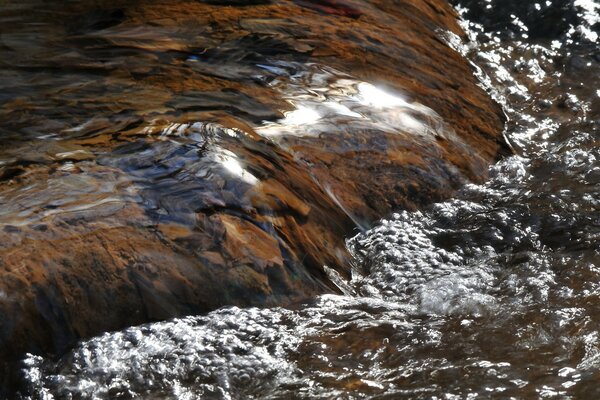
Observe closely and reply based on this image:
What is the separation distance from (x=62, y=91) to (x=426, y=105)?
64.7 inches

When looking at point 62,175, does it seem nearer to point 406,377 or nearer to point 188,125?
point 188,125

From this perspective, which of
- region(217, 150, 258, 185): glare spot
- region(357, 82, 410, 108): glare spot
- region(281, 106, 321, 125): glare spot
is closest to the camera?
region(217, 150, 258, 185): glare spot

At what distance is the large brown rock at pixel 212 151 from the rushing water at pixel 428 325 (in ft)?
0.28

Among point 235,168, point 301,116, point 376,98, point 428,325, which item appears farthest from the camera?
point 376,98

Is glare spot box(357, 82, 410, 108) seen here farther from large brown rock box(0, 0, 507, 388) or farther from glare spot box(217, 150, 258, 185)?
glare spot box(217, 150, 258, 185)

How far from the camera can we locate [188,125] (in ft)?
11.9

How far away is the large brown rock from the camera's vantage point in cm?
296

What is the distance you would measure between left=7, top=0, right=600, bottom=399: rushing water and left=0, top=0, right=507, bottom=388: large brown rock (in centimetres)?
9

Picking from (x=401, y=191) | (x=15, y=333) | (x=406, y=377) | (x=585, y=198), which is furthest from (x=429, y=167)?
(x=15, y=333)

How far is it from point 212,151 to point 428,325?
1.01 meters

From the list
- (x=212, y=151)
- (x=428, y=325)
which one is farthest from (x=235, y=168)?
(x=428, y=325)

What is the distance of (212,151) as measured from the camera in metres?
3.46

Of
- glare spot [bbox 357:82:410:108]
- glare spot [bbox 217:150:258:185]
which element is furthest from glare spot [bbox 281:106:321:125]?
glare spot [bbox 217:150:258:185]

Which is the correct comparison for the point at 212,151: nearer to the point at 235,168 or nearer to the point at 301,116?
the point at 235,168
